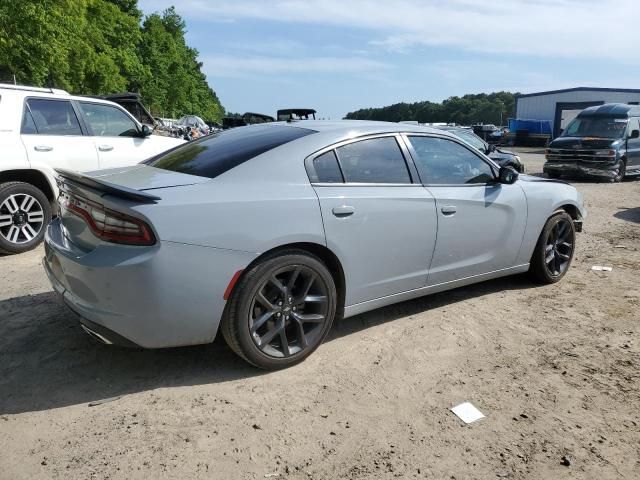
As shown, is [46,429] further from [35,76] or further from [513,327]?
[35,76]

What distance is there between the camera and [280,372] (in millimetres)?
3406

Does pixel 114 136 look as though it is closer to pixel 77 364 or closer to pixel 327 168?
pixel 77 364

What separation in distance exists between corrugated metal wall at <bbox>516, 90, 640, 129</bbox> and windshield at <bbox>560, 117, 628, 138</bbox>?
3678cm

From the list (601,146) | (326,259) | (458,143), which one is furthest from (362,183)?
(601,146)

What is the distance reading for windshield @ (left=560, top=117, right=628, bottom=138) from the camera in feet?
50.1

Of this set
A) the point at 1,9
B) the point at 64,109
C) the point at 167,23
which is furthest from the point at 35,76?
the point at 167,23

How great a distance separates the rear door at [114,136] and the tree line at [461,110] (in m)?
102

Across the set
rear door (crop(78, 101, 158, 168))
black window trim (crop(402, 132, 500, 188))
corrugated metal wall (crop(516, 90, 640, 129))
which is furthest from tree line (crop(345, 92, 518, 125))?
black window trim (crop(402, 132, 500, 188))

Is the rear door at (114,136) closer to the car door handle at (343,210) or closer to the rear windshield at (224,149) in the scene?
the rear windshield at (224,149)

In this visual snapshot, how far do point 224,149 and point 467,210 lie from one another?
6.39 ft

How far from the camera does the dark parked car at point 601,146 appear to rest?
14.8 meters

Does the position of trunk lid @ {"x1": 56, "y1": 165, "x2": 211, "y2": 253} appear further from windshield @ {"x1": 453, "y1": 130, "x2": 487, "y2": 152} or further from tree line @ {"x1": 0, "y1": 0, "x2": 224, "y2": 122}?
tree line @ {"x1": 0, "y1": 0, "x2": 224, "y2": 122}

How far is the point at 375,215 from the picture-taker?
3658mm

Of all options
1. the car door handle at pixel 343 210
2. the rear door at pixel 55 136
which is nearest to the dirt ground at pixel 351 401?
the car door handle at pixel 343 210
